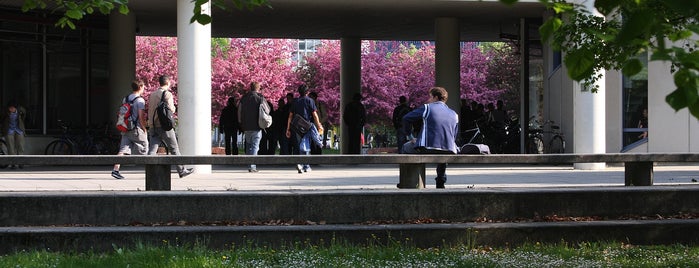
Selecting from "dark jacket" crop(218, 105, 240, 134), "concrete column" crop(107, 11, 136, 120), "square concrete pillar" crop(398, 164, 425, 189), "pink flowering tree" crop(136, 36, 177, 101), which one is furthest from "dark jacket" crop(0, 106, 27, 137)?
"pink flowering tree" crop(136, 36, 177, 101)

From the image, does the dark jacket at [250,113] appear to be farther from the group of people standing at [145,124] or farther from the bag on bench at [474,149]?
the bag on bench at [474,149]

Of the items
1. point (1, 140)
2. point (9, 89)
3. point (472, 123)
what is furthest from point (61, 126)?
point (472, 123)

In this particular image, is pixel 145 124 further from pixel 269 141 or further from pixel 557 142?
pixel 557 142

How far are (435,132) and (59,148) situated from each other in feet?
Result: 49.2

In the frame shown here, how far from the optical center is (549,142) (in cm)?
2709

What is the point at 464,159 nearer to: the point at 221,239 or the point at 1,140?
the point at 221,239

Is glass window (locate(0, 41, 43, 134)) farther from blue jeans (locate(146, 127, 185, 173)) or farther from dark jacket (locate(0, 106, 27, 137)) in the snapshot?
blue jeans (locate(146, 127, 185, 173))

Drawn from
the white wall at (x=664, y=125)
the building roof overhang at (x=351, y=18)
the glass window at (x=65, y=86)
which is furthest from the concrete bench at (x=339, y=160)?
the glass window at (x=65, y=86)

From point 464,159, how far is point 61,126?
17.9 m

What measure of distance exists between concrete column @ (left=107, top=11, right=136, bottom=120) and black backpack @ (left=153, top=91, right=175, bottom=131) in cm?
1160

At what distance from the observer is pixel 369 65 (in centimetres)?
7194

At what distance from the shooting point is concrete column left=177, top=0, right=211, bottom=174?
21.2 m

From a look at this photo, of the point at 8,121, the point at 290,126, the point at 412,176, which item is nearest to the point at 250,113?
the point at 290,126

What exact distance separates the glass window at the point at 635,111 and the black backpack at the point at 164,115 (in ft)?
39.4
